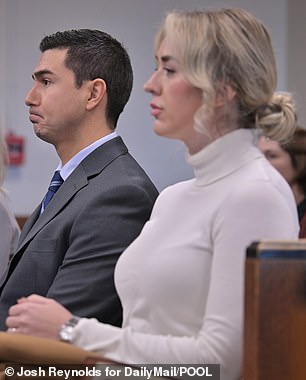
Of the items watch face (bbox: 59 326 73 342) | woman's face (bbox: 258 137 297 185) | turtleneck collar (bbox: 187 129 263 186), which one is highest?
woman's face (bbox: 258 137 297 185)

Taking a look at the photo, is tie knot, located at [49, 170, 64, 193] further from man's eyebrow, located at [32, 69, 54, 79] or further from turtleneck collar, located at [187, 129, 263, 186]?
turtleneck collar, located at [187, 129, 263, 186]

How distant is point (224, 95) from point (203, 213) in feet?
0.78

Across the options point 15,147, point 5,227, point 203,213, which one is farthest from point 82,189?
point 15,147

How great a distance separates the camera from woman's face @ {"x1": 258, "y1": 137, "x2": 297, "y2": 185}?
3404 millimetres

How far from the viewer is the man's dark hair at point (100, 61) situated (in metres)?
2.57

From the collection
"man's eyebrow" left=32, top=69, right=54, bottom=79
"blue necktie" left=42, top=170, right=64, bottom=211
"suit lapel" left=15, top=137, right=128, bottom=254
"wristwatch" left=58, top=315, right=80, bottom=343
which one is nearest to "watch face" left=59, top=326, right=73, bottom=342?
"wristwatch" left=58, top=315, right=80, bottom=343

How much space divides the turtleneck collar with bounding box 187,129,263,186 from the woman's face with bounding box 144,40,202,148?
49 mm

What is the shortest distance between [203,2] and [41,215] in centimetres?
379

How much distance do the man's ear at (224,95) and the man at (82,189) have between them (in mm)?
541

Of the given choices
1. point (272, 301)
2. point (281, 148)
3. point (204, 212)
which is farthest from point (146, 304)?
point (281, 148)

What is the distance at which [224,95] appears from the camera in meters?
1.78

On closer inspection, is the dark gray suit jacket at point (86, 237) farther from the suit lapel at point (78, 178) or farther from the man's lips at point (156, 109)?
the man's lips at point (156, 109)

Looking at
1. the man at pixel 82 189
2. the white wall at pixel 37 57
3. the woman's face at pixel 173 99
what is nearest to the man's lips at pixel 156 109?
the woman's face at pixel 173 99

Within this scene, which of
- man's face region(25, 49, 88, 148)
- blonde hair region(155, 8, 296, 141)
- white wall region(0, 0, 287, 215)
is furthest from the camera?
white wall region(0, 0, 287, 215)
